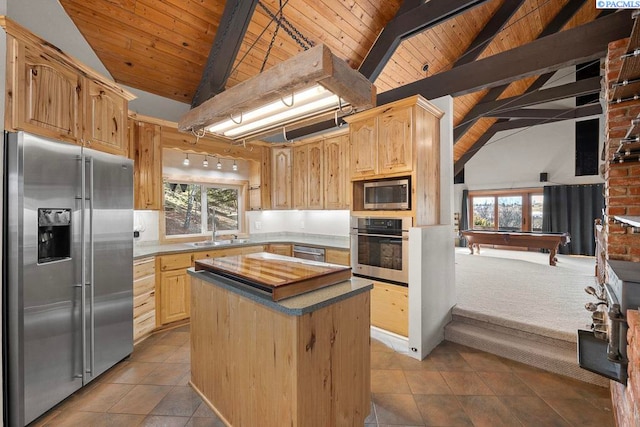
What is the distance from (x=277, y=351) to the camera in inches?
57.9

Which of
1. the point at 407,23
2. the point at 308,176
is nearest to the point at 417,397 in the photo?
the point at 308,176

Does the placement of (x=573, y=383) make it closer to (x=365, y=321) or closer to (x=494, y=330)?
(x=494, y=330)

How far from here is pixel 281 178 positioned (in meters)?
4.77

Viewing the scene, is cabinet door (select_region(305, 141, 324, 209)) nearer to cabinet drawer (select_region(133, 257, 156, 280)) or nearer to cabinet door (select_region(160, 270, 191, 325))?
cabinet door (select_region(160, 270, 191, 325))

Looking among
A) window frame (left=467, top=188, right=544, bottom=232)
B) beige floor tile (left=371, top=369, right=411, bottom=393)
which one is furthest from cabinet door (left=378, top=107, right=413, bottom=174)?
window frame (left=467, top=188, right=544, bottom=232)

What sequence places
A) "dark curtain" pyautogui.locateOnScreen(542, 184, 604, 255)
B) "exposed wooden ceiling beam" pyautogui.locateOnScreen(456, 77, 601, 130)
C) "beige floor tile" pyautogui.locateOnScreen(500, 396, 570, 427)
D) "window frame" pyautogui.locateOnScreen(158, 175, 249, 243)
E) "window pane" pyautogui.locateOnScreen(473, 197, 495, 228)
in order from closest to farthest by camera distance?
"beige floor tile" pyautogui.locateOnScreen(500, 396, 570, 427), "window frame" pyautogui.locateOnScreen(158, 175, 249, 243), "exposed wooden ceiling beam" pyautogui.locateOnScreen(456, 77, 601, 130), "dark curtain" pyautogui.locateOnScreen(542, 184, 604, 255), "window pane" pyautogui.locateOnScreen(473, 197, 495, 228)

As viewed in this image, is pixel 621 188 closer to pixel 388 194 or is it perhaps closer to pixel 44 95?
pixel 388 194

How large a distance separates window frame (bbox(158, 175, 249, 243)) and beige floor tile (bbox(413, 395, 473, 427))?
3.48 meters

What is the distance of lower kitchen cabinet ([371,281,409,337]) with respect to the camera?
116 inches

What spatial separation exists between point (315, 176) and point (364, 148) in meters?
1.31

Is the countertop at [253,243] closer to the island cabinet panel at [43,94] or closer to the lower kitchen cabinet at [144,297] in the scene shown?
the lower kitchen cabinet at [144,297]

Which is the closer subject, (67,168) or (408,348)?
(67,168)

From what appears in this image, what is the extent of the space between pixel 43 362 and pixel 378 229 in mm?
2975

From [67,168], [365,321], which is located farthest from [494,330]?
[67,168]
